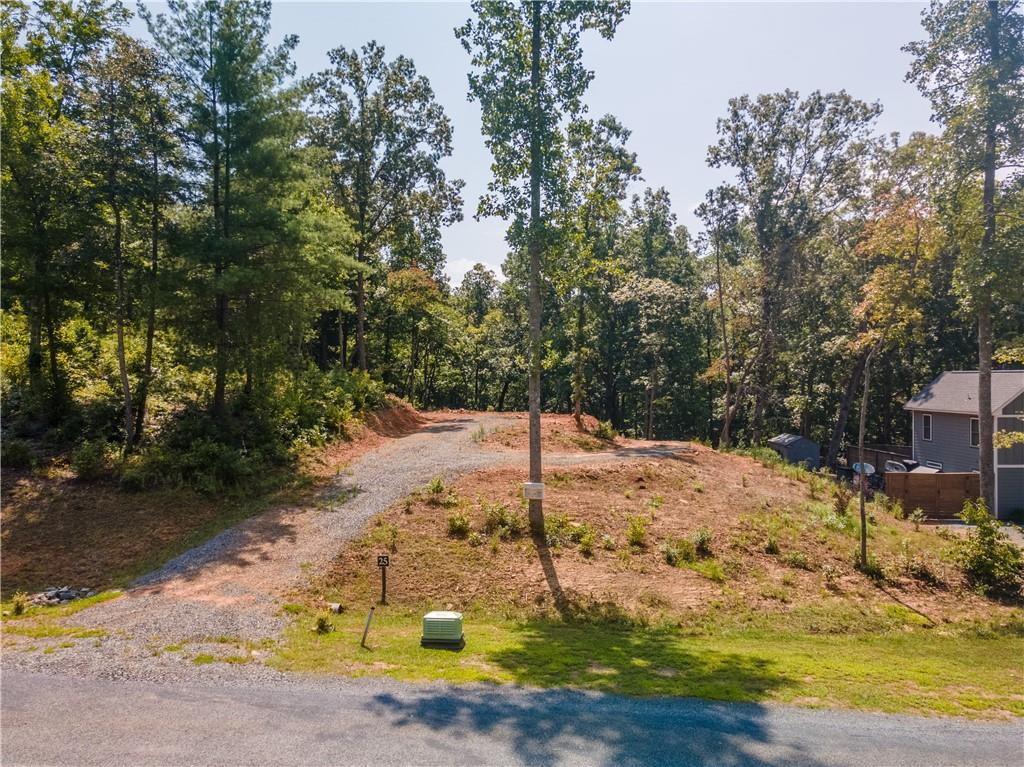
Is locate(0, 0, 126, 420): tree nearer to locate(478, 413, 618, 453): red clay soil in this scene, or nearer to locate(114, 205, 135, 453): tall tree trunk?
locate(114, 205, 135, 453): tall tree trunk

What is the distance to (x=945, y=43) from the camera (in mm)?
13227

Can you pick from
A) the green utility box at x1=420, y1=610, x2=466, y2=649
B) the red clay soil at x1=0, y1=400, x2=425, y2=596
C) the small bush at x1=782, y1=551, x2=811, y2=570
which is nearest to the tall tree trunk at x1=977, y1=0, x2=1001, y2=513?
the small bush at x1=782, y1=551, x2=811, y2=570

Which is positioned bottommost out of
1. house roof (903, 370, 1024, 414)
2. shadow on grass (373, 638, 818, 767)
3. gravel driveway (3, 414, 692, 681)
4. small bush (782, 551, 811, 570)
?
small bush (782, 551, 811, 570)

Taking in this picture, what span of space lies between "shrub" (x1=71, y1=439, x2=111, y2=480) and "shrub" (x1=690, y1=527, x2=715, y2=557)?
13383mm

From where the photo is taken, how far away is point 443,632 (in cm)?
766

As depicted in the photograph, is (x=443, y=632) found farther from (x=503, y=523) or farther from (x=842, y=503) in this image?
(x=842, y=503)

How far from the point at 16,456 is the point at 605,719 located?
46.7ft

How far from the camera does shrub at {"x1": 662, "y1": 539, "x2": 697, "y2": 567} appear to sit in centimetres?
1173

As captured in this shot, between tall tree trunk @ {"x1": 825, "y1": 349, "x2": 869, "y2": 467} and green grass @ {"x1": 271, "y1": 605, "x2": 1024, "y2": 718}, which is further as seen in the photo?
tall tree trunk @ {"x1": 825, "y1": 349, "x2": 869, "y2": 467}

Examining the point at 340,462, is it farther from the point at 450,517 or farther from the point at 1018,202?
the point at 1018,202

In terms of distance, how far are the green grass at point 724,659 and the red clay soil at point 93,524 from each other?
4.76 meters

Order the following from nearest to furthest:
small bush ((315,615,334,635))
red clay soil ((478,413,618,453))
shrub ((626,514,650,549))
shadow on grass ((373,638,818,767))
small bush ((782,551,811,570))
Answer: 1. shadow on grass ((373,638,818,767))
2. small bush ((315,615,334,635))
3. small bush ((782,551,811,570))
4. shrub ((626,514,650,549))
5. red clay soil ((478,413,618,453))

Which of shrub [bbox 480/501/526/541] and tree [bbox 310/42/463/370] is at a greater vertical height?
tree [bbox 310/42/463/370]

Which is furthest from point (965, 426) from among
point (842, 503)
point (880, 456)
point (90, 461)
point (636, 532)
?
point (90, 461)
